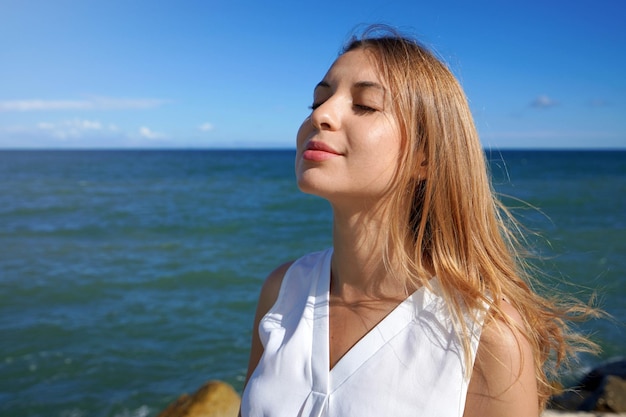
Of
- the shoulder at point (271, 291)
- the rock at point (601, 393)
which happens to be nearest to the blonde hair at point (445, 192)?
the shoulder at point (271, 291)

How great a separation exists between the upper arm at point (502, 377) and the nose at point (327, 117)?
2.71 feet

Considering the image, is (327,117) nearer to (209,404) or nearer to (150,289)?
(209,404)

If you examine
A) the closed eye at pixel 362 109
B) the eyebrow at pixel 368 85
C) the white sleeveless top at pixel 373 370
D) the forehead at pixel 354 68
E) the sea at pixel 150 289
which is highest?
the forehead at pixel 354 68

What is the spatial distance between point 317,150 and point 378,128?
22 centimetres

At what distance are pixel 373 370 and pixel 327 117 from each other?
855mm

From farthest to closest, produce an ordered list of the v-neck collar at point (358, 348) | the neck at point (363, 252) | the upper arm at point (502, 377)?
the neck at point (363, 252), the v-neck collar at point (358, 348), the upper arm at point (502, 377)

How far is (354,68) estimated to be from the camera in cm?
182

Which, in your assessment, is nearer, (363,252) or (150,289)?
(363,252)

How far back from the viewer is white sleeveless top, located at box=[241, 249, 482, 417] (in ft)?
5.17

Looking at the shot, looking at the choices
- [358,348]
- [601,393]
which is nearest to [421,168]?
[358,348]

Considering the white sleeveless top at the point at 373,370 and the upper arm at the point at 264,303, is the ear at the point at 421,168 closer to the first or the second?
the white sleeveless top at the point at 373,370

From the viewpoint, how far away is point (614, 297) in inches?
397

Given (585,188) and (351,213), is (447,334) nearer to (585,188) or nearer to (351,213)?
(351,213)

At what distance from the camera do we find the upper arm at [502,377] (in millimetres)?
1521
